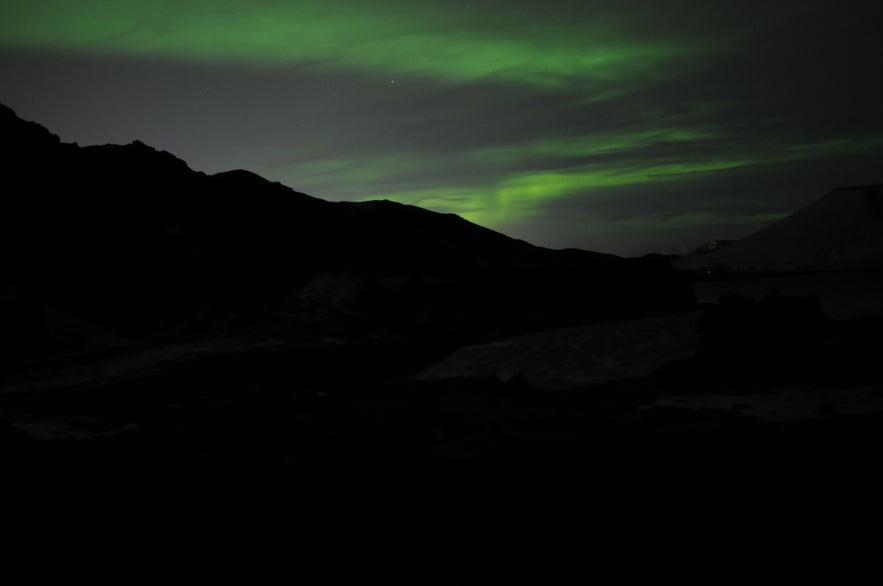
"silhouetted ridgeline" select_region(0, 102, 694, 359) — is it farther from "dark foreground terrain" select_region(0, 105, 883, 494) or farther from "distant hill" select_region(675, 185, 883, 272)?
"distant hill" select_region(675, 185, 883, 272)

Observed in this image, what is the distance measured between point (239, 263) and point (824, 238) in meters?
131

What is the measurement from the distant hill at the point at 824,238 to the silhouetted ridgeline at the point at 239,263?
10570cm

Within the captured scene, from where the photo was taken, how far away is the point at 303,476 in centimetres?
709

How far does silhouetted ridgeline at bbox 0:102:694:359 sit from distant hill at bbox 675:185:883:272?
10570 centimetres

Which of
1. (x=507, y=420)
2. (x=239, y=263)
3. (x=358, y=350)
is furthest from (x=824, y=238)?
(x=507, y=420)

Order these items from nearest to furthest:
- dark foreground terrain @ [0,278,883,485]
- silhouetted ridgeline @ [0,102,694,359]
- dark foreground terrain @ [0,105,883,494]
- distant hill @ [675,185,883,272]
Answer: dark foreground terrain @ [0,278,883,485]
dark foreground terrain @ [0,105,883,494]
silhouetted ridgeline @ [0,102,694,359]
distant hill @ [675,185,883,272]

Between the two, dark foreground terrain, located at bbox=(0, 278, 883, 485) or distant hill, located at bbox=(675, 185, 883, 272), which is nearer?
dark foreground terrain, located at bbox=(0, 278, 883, 485)

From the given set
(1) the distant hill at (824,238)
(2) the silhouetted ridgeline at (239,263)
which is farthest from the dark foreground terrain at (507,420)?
Result: (1) the distant hill at (824,238)

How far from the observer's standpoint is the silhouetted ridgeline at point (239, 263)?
24.2 m

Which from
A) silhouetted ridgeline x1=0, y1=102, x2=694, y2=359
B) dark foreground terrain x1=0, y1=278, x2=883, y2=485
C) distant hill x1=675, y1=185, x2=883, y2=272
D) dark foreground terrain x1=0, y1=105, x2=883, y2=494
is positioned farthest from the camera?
distant hill x1=675, y1=185, x2=883, y2=272

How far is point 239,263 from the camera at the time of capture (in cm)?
2938

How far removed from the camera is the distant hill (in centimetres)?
12106

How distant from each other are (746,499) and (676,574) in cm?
159

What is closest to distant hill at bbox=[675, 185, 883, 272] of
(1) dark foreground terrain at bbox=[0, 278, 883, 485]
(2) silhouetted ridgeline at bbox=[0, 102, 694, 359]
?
(2) silhouetted ridgeline at bbox=[0, 102, 694, 359]
